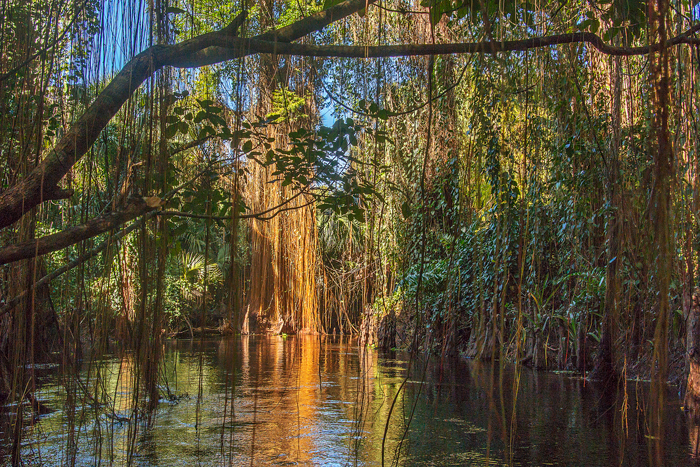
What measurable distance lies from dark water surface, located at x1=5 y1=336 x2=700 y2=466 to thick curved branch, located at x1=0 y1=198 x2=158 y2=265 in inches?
15.2

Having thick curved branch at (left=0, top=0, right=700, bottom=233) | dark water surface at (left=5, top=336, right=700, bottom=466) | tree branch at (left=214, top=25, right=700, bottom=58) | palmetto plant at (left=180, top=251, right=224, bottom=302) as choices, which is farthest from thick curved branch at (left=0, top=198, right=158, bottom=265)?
palmetto plant at (left=180, top=251, right=224, bottom=302)

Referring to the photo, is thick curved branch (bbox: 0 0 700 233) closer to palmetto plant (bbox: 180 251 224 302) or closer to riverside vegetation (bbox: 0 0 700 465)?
riverside vegetation (bbox: 0 0 700 465)

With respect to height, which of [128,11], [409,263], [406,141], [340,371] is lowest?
[340,371]

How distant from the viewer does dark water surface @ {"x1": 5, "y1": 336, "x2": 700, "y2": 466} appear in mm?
2420

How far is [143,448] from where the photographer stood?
2.74 m

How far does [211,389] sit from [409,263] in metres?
3.67

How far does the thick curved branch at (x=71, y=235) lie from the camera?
1627 millimetres

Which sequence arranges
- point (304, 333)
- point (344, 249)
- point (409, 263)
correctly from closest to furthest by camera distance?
point (409, 263) < point (304, 333) < point (344, 249)

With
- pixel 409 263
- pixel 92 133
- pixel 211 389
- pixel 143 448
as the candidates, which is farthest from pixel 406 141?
pixel 92 133

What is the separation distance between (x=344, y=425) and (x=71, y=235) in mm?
2071

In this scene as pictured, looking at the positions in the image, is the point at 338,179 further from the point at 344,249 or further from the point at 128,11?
the point at 344,249

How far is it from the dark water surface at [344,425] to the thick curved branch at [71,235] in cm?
39

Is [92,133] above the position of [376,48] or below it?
below

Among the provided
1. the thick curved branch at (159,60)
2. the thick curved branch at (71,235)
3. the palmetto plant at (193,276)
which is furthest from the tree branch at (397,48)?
the palmetto plant at (193,276)
